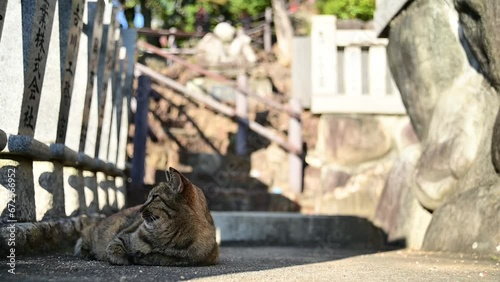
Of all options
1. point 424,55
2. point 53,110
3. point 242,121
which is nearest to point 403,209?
point 424,55

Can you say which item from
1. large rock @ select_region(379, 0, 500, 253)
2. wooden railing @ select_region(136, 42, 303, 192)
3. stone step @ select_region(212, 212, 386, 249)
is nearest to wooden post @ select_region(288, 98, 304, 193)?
wooden railing @ select_region(136, 42, 303, 192)

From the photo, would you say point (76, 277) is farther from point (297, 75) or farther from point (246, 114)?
point (246, 114)

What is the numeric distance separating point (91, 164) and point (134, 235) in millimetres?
2945

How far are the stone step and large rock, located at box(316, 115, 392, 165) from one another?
102 inches

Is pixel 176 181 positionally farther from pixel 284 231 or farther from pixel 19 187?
pixel 284 231

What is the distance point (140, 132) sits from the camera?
13.3m

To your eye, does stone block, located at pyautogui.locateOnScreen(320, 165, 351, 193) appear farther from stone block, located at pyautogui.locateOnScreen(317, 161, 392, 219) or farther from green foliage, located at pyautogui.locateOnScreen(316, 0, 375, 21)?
green foliage, located at pyautogui.locateOnScreen(316, 0, 375, 21)

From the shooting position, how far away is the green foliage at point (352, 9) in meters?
19.3

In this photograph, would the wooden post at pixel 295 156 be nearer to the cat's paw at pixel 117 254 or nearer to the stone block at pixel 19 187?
the stone block at pixel 19 187

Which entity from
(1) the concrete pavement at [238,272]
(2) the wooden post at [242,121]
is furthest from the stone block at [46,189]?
(2) the wooden post at [242,121]

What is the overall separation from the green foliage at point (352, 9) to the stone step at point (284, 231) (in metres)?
9.99

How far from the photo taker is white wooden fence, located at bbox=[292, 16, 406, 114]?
12820 millimetres

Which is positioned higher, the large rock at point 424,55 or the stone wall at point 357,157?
the large rock at point 424,55

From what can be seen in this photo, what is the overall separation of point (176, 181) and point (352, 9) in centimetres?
1523
